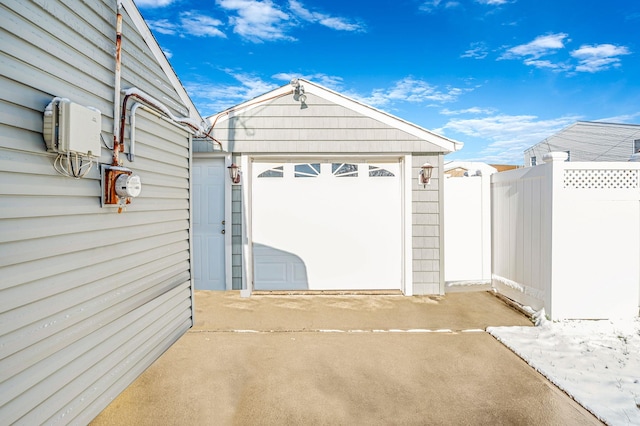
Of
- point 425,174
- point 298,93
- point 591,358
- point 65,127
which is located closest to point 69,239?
point 65,127

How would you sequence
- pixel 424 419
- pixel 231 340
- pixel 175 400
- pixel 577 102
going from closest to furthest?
pixel 424 419
pixel 175 400
pixel 231 340
pixel 577 102

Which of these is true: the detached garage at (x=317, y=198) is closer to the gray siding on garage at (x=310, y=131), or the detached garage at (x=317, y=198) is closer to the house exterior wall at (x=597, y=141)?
the gray siding on garage at (x=310, y=131)

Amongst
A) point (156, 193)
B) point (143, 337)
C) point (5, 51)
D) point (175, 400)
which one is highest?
point (5, 51)

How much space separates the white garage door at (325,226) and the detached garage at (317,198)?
2cm

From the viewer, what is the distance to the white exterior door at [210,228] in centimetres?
495

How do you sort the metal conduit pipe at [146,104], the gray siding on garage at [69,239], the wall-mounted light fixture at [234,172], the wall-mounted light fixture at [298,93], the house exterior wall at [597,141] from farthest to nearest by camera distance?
the house exterior wall at [597,141], the wall-mounted light fixture at [234,172], the wall-mounted light fixture at [298,93], the metal conduit pipe at [146,104], the gray siding on garage at [69,239]

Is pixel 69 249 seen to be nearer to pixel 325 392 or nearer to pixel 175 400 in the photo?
pixel 175 400

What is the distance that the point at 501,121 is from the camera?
20656mm

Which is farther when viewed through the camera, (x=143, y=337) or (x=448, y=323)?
(x=448, y=323)

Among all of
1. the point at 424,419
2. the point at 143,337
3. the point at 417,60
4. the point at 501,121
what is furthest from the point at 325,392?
the point at 501,121

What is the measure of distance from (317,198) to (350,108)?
1432mm

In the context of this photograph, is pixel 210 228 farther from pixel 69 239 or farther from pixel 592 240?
pixel 592 240

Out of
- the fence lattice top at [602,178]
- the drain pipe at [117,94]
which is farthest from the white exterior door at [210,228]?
the fence lattice top at [602,178]

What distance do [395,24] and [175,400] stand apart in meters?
7.74
